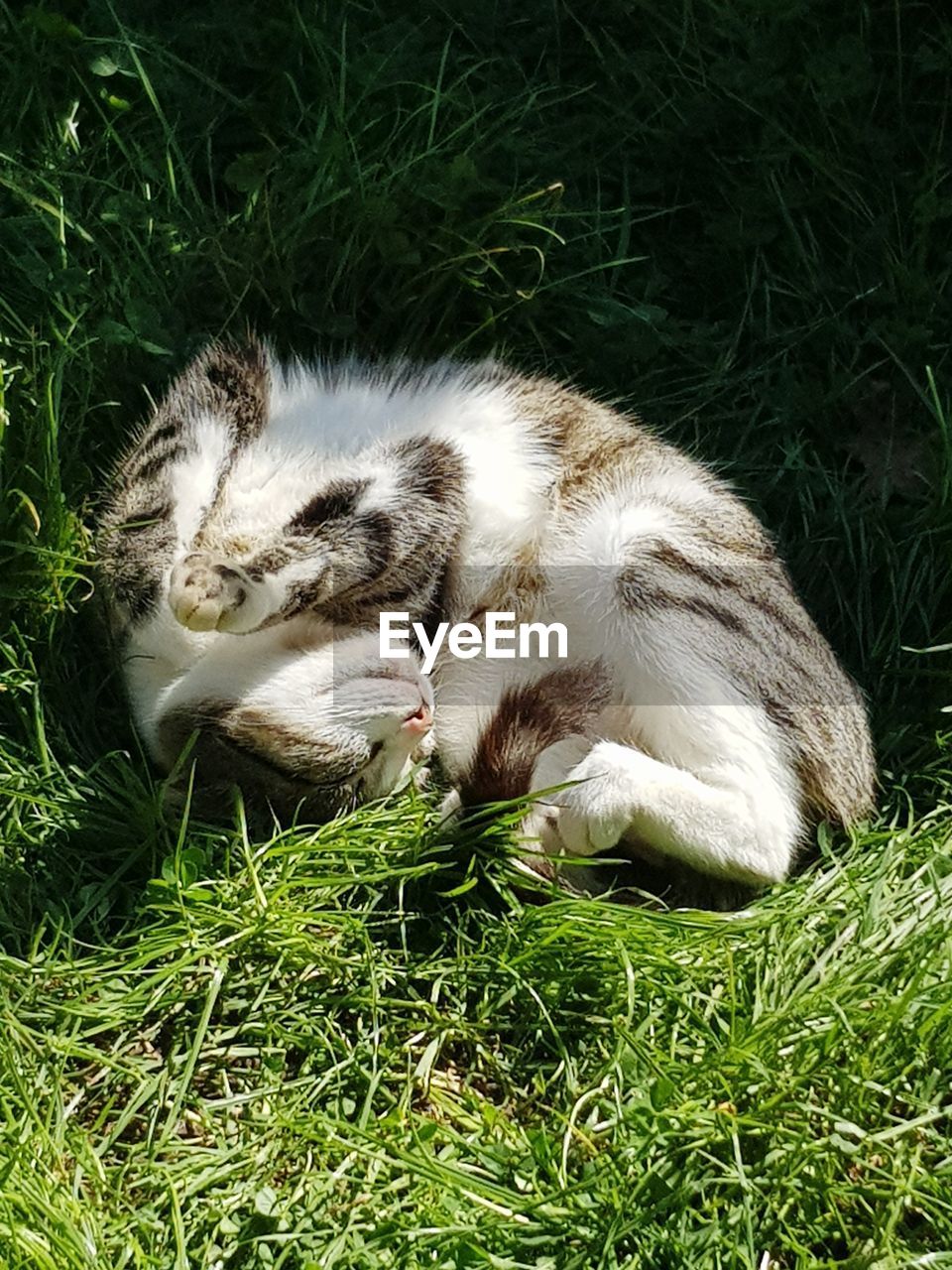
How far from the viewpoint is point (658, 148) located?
16.1 feet

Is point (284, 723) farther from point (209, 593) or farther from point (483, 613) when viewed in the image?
point (483, 613)

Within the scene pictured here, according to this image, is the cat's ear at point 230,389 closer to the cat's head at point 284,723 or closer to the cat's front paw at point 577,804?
the cat's head at point 284,723

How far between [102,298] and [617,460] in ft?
5.46

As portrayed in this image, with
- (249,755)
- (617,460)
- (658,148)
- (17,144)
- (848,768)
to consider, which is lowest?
(848,768)

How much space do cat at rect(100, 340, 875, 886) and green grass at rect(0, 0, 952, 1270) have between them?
0.22 m

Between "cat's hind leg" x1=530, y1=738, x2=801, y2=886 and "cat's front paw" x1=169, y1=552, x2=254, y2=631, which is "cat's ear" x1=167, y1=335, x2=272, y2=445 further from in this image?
"cat's hind leg" x1=530, y1=738, x2=801, y2=886

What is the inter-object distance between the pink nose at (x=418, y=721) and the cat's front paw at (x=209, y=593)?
499 mm

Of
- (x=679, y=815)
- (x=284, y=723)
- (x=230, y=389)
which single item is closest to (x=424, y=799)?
(x=284, y=723)

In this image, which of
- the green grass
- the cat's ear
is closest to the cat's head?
the green grass

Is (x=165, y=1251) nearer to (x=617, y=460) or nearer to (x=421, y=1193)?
(x=421, y=1193)

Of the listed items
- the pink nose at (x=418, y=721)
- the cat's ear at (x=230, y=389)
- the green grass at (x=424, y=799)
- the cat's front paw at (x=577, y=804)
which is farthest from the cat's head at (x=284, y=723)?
the cat's ear at (x=230, y=389)

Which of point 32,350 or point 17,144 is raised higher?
point 17,144

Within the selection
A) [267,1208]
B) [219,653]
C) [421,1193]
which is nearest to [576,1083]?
[421,1193]

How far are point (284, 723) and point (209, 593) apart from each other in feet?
1.30
